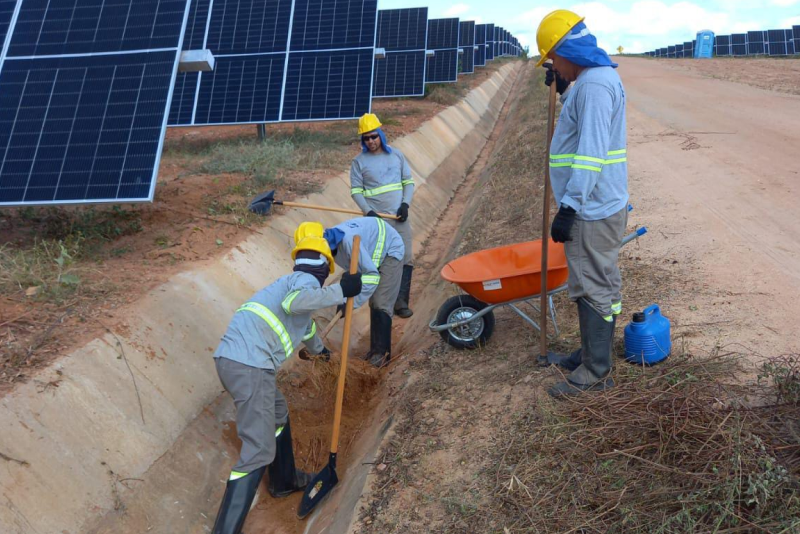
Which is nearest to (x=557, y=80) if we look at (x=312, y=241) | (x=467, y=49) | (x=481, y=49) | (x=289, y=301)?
(x=312, y=241)

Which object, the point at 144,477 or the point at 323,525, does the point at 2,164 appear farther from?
the point at 323,525

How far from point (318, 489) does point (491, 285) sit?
216 centimetres

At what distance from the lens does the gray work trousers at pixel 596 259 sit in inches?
165

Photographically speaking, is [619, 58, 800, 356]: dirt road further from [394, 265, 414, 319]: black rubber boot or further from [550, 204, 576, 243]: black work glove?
[394, 265, 414, 319]: black rubber boot

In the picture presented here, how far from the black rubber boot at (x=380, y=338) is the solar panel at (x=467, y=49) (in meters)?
30.9

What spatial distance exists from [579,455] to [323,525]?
205 cm

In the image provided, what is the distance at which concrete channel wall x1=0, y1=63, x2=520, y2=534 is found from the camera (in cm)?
410

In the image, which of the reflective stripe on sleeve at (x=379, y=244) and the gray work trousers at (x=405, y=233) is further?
the gray work trousers at (x=405, y=233)

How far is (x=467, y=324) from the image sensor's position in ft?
19.2

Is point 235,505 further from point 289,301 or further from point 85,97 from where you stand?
point 85,97

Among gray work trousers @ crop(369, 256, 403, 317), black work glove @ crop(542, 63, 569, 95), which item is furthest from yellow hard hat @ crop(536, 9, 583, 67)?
gray work trousers @ crop(369, 256, 403, 317)

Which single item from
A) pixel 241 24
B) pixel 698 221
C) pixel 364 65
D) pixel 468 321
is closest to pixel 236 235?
pixel 468 321

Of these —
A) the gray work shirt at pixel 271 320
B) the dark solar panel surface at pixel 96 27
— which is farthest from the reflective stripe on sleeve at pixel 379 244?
the dark solar panel surface at pixel 96 27

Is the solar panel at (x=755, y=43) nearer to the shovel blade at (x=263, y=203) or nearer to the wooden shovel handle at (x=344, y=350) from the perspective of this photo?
the shovel blade at (x=263, y=203)
